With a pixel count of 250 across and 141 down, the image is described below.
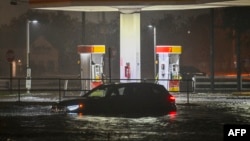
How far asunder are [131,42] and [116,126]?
49.0ft

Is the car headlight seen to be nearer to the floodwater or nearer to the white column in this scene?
the floodwater

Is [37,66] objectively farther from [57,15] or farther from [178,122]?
[178,122]

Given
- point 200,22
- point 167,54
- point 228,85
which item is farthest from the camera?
point 200,22

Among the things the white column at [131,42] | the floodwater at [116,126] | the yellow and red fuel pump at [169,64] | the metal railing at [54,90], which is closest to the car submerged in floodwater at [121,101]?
the floodwater at [116,126]

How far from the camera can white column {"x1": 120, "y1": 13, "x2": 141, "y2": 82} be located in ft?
104

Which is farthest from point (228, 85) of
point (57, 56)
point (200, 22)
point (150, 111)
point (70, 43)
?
point (57, 56)

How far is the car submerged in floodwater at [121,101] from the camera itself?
19922 millimetres

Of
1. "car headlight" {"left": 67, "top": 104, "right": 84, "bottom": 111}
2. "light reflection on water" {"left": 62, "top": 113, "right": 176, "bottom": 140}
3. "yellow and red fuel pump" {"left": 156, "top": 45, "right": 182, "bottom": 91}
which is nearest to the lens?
"light reflection on water" {"left": 62, "top": 113, "right": 176, "bottom": 140}

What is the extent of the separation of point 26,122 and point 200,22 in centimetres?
7290

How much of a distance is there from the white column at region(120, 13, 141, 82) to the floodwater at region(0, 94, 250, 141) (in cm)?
801

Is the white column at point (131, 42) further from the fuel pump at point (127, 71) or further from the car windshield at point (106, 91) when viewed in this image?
the car windshield at point (106, 91)

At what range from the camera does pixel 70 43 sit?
3917 inches

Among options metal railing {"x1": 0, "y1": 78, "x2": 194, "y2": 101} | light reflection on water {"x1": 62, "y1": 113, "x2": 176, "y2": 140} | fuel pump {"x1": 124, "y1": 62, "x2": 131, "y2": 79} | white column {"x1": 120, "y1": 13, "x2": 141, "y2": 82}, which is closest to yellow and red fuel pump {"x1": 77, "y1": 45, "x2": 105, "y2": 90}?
metal railing {"x1": 0, "y1": 78, "x2": 194, "y2": 101}

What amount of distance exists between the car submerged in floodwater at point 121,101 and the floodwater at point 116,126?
32cm
